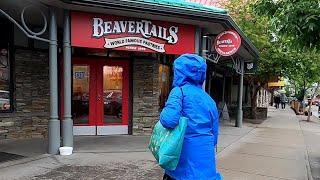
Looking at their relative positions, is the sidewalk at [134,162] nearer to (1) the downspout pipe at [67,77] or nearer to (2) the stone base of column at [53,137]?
(2) the stone base of column at [53,137]

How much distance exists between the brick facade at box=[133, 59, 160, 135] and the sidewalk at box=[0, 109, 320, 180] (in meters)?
0.57

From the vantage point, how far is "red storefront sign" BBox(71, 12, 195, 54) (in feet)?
27.7

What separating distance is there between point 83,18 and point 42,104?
3.04 meters

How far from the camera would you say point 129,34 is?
8891mm

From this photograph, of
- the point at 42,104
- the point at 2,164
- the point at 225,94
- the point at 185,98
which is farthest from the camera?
the point at 225,94

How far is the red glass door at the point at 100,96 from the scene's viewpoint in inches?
436

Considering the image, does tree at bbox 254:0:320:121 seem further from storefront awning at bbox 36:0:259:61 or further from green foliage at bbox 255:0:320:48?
storefront awning at bbox 36:0:259:61

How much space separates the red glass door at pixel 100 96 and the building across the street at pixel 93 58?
0.03 meters

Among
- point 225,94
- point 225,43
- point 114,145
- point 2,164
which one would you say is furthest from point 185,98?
point 225,94

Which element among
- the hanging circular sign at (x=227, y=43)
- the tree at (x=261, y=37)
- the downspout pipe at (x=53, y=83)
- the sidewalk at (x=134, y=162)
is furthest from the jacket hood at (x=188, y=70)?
the tree at (x=261, y=37)

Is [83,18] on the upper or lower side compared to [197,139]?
upper

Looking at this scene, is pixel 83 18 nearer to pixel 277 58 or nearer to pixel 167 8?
pixel 167 8

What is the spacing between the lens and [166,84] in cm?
1271

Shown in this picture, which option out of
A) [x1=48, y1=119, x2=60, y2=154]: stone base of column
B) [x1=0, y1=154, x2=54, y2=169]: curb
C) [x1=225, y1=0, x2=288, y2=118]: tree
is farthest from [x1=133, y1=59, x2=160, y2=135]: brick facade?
[x1=225, y1=0, x2=288, y2=118]: tree
